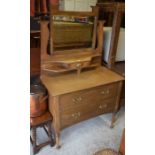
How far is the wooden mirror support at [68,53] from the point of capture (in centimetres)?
162

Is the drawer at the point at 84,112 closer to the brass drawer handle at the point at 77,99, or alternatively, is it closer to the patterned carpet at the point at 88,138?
the brass drawer handle at the point at 77,99

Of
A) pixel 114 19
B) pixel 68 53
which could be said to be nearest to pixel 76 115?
pixel 68 53

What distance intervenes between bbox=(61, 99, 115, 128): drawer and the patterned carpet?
11.3 inches

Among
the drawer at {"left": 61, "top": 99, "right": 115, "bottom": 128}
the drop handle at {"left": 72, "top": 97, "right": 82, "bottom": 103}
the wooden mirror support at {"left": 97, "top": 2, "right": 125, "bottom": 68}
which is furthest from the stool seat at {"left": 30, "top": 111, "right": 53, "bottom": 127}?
the wooden mirror support at {"left": 97, "top": 2, "right": 125, "bottom": 68}

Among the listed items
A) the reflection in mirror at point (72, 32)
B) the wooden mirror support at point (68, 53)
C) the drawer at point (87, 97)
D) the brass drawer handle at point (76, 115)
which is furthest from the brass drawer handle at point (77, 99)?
the reflection in mirror at point (72, 32)

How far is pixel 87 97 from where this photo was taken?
1.71 metres

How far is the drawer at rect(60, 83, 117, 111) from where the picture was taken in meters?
1.59

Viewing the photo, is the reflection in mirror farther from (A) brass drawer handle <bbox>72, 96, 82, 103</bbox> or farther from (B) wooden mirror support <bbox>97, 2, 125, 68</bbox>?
(A) brass drawer handle <bbox>72, 96, 82, 103</bbox>

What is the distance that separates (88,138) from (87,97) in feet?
1.75

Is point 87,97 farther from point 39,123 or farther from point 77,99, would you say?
point 39,123

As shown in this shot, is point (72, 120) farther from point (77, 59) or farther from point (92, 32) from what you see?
point (92, 32)
